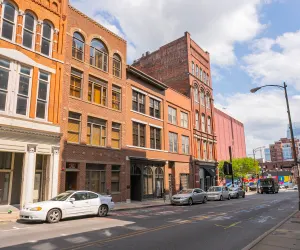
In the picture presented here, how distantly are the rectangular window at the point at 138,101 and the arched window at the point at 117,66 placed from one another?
8.68ft

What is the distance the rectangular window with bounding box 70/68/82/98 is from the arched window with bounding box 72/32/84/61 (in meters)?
1.43

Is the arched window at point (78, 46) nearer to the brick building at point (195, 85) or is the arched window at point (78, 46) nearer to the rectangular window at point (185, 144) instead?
the rectangular window at point (185, 144)

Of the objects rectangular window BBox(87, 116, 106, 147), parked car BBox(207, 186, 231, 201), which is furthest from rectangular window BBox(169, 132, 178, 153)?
rectangular window BBox(87, 116, 106, 147)

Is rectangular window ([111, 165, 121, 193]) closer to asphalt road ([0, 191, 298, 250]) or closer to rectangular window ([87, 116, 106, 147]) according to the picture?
rectangular window ([87, 116, 106, 147])

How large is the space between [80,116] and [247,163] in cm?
4518

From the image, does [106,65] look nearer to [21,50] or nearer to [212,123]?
[21,50]

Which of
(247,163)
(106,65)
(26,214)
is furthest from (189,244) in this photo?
(247,163)

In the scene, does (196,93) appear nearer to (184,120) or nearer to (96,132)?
(184,120)

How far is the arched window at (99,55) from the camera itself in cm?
2445

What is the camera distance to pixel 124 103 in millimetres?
26375

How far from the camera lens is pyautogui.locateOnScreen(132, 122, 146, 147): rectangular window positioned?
90.0ft

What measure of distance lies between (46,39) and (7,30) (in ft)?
9.60

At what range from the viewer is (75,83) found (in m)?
22.3

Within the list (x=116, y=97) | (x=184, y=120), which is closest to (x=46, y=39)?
(x=116, y=97)
